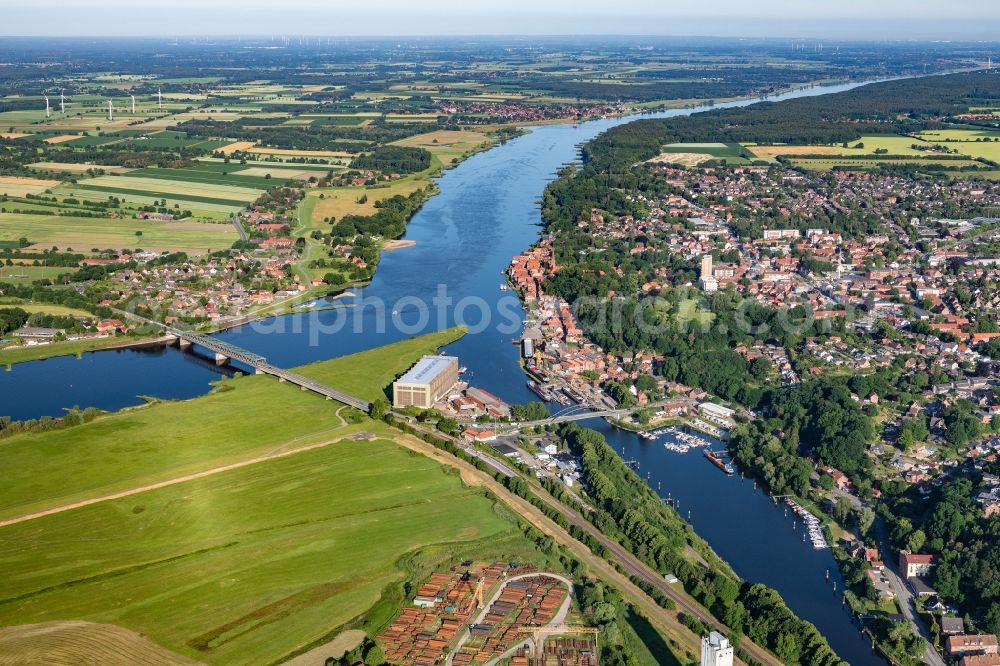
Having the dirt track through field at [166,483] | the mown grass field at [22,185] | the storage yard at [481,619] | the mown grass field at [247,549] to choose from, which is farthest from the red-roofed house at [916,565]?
the mown grass field at [22,185]

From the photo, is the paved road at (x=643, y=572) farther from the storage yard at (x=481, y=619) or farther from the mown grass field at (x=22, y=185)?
the mown grass field at (x=22, y=185)

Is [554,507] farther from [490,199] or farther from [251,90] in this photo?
[251,90]

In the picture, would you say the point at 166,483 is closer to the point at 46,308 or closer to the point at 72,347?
the point at 72,347

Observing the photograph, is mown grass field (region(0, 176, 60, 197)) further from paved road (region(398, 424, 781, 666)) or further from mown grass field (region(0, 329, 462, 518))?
paved road (region(398, 424, 781, 666))

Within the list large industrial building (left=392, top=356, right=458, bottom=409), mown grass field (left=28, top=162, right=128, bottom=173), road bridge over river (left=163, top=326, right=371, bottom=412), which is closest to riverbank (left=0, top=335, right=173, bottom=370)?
road bridge over river (left=163, top=326, right=371, bottom=412)

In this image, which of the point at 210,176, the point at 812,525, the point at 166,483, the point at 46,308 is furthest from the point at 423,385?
the point at 210,176
